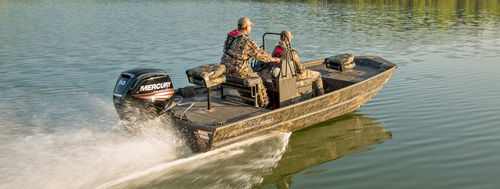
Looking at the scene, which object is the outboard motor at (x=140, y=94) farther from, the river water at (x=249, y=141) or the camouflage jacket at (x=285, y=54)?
the camouflage jacket at (x=285, y=54)

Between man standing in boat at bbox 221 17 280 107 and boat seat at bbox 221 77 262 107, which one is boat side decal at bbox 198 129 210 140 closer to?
boat seat at bbox 221 77 262 107

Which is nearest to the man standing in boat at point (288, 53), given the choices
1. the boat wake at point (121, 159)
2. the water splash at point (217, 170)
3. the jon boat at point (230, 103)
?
the jon boat at point (230, 103)

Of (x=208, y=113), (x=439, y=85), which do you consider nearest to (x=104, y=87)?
(x=208, y=113)

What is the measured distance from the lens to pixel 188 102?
29.3ft

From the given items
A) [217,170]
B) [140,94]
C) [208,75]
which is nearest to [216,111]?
[208,75]

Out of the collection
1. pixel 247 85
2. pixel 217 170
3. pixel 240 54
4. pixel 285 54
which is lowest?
pixel 217 170

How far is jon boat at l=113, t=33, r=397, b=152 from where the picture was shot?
7.26m

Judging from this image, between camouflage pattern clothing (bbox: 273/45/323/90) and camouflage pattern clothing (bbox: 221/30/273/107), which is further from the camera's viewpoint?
camouflage pattern clothing (bbox: 273/45/323/90)

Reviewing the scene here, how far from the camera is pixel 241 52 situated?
8.22 metres

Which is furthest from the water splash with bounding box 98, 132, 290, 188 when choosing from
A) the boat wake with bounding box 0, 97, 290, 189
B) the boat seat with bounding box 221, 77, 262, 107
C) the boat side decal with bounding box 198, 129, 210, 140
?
the boat seat with bounding box 221, 77, 262, 107

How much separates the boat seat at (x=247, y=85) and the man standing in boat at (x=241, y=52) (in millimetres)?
96

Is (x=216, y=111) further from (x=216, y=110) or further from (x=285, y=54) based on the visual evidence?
(x=285, y=54)

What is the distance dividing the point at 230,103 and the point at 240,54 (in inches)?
42.8

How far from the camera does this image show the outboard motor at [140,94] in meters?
7.15
